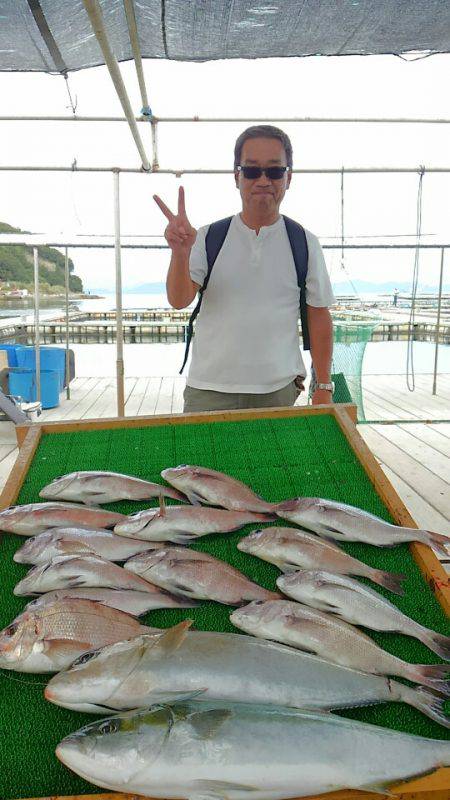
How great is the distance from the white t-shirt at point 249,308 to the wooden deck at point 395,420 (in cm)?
150

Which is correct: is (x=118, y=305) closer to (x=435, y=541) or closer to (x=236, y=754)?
(x=435, y=541)

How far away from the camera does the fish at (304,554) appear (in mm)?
1440

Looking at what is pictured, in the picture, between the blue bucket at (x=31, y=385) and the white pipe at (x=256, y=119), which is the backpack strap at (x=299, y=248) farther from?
the blue bucket at (x=31, y=385)

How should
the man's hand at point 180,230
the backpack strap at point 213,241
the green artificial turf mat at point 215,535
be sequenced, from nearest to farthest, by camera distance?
the green artificial turf mat at point 215,535
the man's hand at point 180,230
the backpack strap at point 213,241

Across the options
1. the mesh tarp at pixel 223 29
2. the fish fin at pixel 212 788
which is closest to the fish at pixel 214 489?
the fish fin at pixel 212 788

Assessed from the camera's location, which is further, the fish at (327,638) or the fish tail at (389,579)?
the fish tail at (389,579)

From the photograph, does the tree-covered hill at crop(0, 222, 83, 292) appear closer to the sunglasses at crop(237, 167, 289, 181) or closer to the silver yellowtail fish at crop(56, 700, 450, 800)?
the sunglasses at crop(237, 167, 289, 181)

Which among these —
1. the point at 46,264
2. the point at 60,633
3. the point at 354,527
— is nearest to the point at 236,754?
the point at 60,633

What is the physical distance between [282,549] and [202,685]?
20.2 inches

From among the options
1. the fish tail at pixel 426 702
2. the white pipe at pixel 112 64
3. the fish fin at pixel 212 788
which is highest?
the white pipe at pixel 112 64

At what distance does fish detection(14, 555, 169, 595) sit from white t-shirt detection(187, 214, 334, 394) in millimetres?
1107

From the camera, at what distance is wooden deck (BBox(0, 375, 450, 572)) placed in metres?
3.79

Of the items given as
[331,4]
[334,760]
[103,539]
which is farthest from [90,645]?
[331,4]

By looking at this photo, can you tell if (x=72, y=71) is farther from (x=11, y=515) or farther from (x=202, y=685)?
(x=202, y=685)
